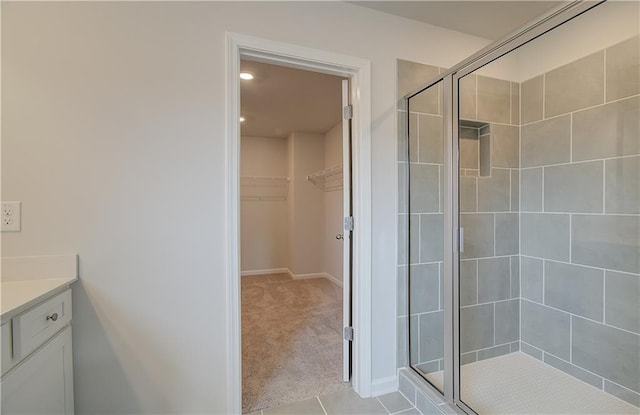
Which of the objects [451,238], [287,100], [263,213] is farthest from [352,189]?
[263,213]

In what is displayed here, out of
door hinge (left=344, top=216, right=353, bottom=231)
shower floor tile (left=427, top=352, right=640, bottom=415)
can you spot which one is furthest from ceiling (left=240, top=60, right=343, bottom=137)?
shower floor tile (left=427, top=352, right=640, bottom=415)

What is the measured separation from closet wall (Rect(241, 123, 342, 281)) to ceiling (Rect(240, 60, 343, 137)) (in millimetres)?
370

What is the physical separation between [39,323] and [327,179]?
12.9 ft

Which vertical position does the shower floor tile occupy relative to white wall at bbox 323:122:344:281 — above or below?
below

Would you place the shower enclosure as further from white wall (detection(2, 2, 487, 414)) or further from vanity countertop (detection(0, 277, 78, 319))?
vanity countertop (detection(0, 277, 78, 319))

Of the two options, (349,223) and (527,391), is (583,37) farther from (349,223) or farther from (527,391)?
(527,391)

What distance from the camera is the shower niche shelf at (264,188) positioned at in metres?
5.02

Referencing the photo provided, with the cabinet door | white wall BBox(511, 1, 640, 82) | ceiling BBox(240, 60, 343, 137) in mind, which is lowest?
the cabinet door

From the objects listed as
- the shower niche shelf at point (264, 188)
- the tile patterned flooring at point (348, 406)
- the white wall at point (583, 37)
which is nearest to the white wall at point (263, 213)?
the shower niche shelf at point (264, 188)

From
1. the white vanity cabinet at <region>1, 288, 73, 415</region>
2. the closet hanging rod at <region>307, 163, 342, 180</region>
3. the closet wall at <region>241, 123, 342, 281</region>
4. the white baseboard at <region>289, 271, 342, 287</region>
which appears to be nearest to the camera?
the white vanity cabinet at <region>1, 288, 73, 415</region>

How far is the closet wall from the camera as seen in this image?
4.81 meters

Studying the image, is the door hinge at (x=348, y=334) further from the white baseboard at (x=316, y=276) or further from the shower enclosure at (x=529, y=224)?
the white baseboard at (x=316, y=276)

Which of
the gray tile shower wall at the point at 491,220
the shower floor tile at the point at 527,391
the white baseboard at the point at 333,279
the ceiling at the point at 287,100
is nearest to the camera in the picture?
the shower floor tile at the point at 527,391

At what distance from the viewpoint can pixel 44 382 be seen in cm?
113
